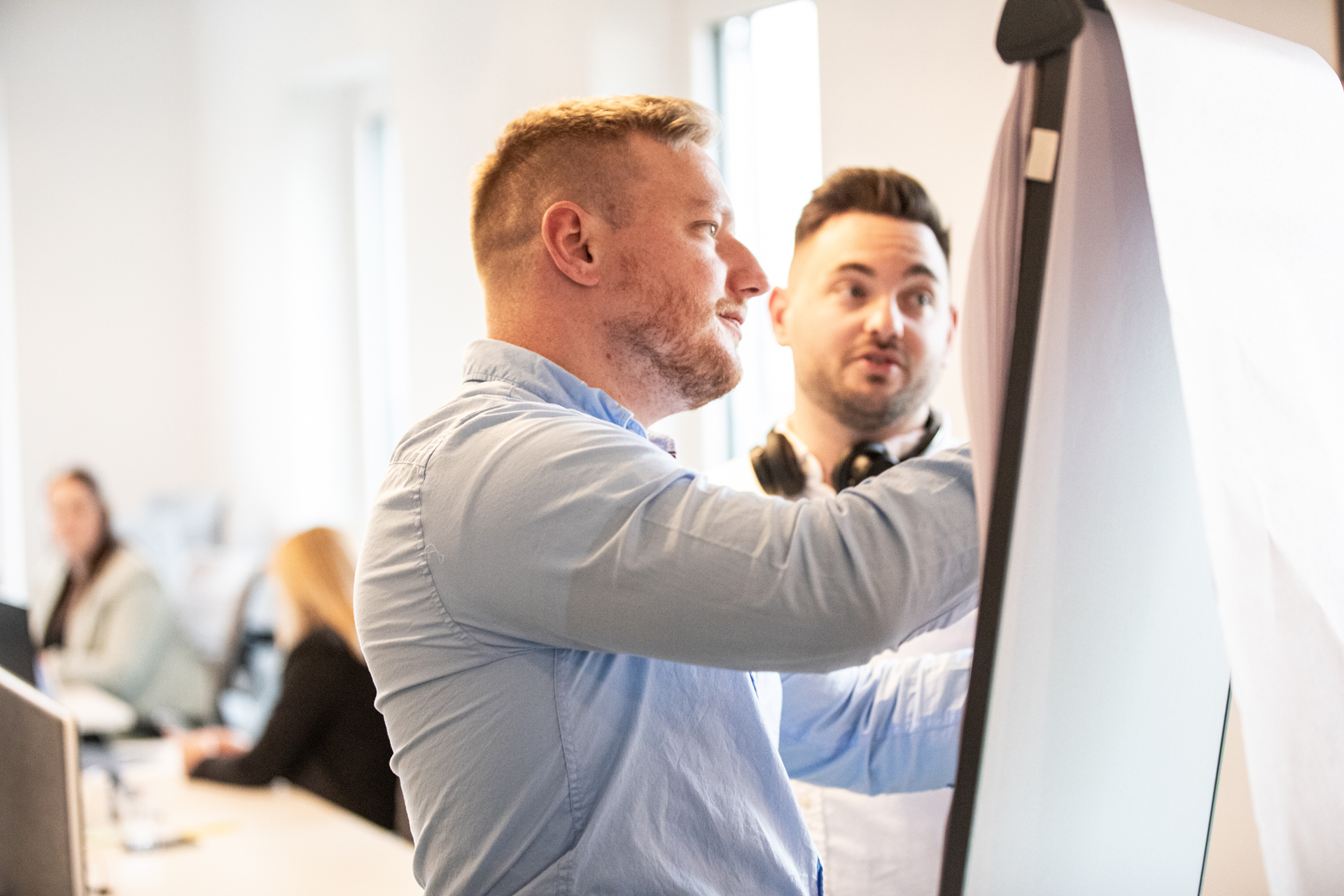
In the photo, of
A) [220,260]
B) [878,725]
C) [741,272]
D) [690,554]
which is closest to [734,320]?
[741,272]

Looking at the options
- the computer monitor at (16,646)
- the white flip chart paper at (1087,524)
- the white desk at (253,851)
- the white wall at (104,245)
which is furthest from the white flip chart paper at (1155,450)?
the white wall at (104,245)

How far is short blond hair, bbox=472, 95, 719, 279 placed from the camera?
1100 millimetres

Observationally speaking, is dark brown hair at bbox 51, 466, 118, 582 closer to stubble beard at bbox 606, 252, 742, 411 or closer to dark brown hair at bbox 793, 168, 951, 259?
dark brown hair at bbox 793, 168, 951, 259

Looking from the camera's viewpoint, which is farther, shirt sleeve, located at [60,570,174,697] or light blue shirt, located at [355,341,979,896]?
shirt sleeve, located at [60,570,174,697]

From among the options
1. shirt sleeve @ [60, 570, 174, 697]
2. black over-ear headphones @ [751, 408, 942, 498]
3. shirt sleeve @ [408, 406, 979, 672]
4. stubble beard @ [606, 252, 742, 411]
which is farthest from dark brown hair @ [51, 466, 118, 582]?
shirt sleeve @ [408, 406, 979, 672]

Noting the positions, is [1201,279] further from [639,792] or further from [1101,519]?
[639,792]

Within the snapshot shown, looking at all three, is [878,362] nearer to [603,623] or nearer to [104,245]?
[603,623]

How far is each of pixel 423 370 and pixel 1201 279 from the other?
3.63 meters

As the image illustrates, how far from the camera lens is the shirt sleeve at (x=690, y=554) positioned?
0.73 meters

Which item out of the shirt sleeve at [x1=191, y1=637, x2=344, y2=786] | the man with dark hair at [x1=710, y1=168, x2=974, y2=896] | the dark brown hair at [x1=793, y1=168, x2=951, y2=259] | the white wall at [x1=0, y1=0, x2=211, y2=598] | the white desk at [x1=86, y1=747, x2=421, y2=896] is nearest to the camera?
the man with dark hair at [x1=710, y1=168, x2=974, y2=896]

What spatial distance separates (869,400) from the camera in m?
1.75

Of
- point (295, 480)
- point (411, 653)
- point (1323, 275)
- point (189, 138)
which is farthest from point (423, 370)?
point (1323, 275)

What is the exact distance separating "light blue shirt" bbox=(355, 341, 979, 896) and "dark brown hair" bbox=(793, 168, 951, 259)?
2.73 ft

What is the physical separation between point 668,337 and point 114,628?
352 cm
